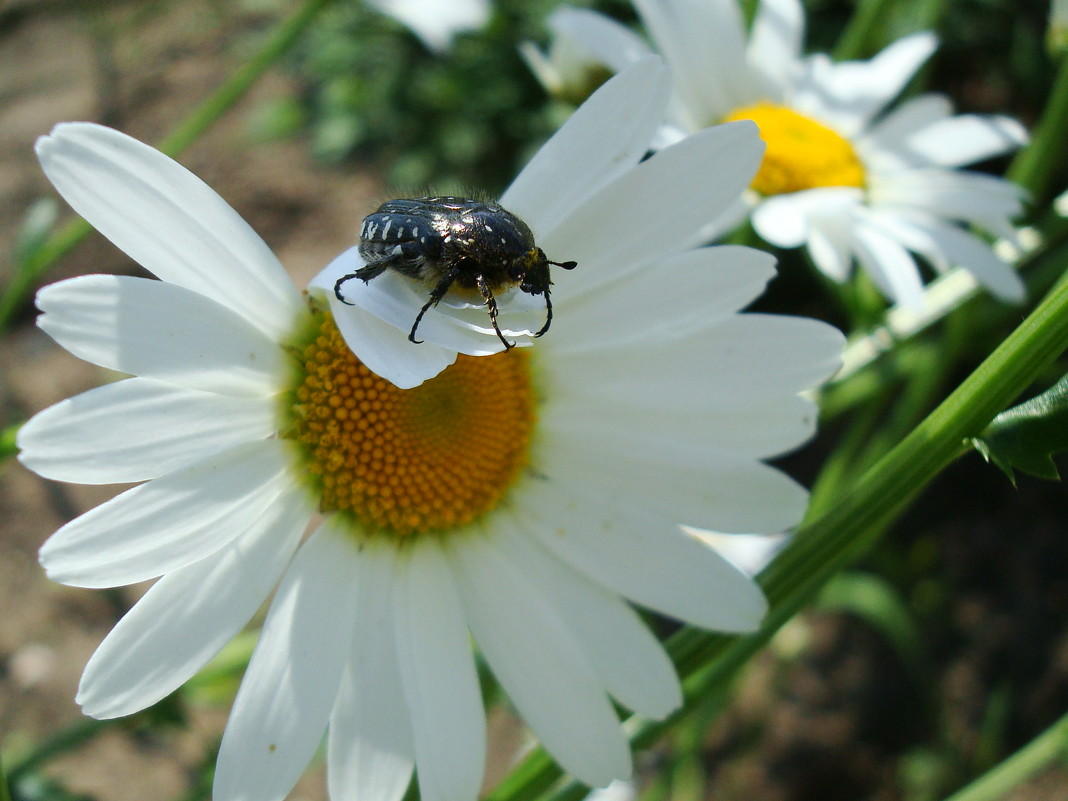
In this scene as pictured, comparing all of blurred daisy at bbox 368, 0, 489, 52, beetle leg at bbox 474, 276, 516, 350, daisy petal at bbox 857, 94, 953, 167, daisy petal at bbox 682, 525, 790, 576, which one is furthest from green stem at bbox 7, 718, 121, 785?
daisy petal at bbox 857, 94, 953, 167

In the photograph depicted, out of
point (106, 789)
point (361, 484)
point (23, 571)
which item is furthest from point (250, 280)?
point (23, 571)

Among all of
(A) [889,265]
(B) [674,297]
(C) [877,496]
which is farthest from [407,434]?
(A) [889,265]

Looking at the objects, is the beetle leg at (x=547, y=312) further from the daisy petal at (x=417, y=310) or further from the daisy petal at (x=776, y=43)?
the daisy petal at (x=776, y=43)

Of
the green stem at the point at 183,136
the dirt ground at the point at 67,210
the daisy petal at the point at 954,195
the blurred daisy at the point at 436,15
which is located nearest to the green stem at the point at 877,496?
the daisy petal at the point at 954,195

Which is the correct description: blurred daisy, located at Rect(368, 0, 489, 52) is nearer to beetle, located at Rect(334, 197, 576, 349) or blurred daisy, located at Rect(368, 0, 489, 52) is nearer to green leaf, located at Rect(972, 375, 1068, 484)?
beetle, located at Rect(334, 197, 576, 349)

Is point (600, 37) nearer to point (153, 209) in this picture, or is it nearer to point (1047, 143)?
point (1047, 143)
